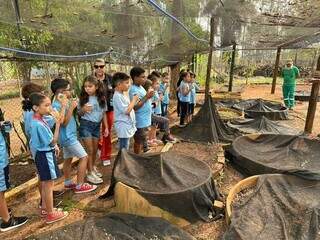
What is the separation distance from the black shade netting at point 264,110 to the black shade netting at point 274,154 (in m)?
2.78

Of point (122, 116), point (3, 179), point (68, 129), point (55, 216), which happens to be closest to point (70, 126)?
point (68, 129)

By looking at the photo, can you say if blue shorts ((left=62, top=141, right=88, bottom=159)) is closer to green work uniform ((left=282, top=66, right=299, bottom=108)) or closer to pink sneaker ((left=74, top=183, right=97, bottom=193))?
pink sneaker ((left=74, top=183, right=97, bottom=193))

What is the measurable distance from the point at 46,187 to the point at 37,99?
84cm

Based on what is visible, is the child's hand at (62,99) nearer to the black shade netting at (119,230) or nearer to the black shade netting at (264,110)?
the black shade netting at (119,230)

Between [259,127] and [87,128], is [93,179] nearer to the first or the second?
[87,128]

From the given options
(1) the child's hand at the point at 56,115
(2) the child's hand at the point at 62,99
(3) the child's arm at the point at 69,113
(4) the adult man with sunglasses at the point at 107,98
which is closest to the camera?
(1) the child's hand at the point at 56,115

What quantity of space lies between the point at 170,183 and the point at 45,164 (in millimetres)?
1281

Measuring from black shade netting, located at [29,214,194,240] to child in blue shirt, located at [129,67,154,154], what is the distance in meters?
1.47

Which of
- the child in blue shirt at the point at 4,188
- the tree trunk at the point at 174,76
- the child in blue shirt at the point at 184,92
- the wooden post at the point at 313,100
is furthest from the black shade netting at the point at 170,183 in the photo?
the tree trunk at the point at 174,76

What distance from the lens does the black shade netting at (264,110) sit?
8031mm

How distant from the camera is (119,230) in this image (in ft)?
8.95

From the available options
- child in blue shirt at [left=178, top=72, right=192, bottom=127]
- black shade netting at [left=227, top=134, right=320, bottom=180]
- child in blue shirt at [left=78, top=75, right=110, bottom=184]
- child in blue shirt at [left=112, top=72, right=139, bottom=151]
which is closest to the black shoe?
child in blue shirt at [left=78, top=75, right=110, bottom=184]

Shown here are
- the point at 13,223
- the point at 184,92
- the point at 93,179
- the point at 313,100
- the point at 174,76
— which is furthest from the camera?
the point at 174,76

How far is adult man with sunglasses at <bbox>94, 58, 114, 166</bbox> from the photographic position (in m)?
4.00
